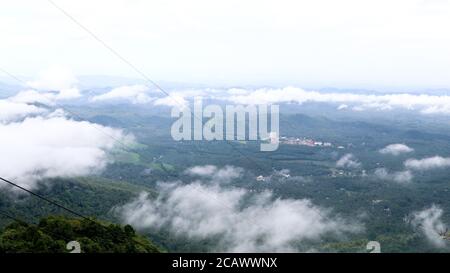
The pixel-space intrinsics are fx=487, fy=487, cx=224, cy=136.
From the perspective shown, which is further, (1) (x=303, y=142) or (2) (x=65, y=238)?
(1) (x=303, y=142)

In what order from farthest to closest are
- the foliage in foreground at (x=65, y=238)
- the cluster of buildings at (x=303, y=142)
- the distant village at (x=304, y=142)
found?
the cluster of buildings at (x=303, y=142)
the distant village at (x=304, y=142)
the foliage in foreground at (x=65, y=238)

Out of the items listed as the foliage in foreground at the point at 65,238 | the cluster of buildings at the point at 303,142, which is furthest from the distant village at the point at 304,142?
the foliage in foreground at the point at 65,238

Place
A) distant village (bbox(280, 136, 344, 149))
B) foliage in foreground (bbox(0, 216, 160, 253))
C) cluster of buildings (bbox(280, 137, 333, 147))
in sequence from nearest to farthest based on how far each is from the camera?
1. foliage in foreground (bbox(0, 216, 160, 253))
2. distant village (bbox(280, 136, 344, 149))
3. cluster of buildings (bbox(280, 137, 333, 147))

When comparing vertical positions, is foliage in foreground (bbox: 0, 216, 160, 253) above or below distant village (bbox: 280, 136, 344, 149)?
above

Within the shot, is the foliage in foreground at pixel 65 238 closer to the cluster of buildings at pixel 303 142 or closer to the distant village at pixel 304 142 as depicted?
the distant village at pixel 304 142

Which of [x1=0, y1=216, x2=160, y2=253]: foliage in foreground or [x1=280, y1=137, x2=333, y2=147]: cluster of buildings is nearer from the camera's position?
[x1=0, y1=216, x2=160, y2=253]: foliage in foreground

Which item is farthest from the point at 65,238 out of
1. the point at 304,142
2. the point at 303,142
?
the point at 304,142

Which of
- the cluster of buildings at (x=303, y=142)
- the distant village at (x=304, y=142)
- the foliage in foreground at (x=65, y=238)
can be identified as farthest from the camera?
the cluster of buildings at (x=303, y=142)

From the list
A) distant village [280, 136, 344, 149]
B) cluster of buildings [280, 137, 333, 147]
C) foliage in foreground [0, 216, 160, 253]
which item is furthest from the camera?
cluster of buildings [280, 137, 333, 147]

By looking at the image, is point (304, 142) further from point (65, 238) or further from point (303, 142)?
point (65, 238)

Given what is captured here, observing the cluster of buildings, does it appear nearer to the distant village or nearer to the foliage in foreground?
the distant village

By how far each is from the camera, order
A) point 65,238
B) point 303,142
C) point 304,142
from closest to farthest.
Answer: point 65,238, point 303,142, point 304,142

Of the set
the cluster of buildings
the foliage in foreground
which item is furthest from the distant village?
the foliage in foreground
